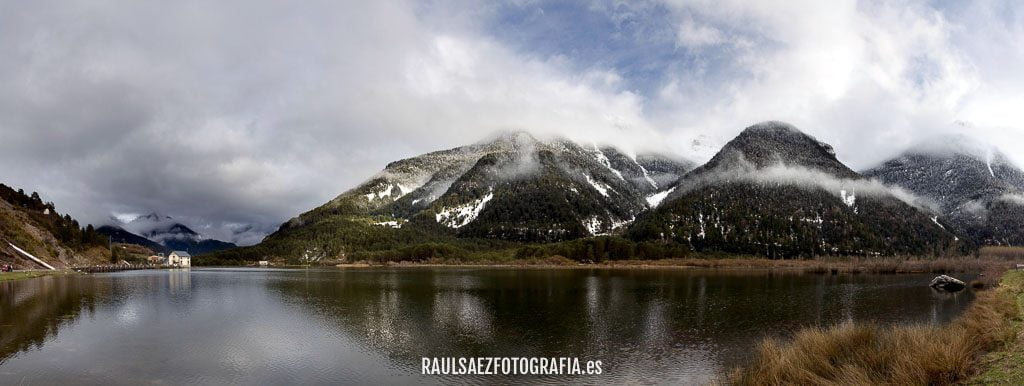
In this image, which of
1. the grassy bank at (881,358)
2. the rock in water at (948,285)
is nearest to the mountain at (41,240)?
the grassy bank at (881,358)

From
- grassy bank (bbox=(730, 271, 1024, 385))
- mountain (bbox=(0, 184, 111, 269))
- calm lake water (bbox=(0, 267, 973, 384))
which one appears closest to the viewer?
grassy bank (bbox=(730, 271, 1024, 385))

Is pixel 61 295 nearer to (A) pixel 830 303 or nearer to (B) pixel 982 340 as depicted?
(B) pixel 982 340

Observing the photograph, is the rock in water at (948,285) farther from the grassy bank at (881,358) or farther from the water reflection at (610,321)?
the grassy bank at (881,358)

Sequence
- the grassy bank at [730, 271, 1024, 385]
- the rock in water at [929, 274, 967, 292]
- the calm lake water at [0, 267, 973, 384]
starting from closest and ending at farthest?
the grassy bank at [730, 271, 1024, 385] → the calm lake water at [0, 267, 973, 384] → the rock in water at [929, 274, 967, 292]

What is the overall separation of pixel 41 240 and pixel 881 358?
20705 cm

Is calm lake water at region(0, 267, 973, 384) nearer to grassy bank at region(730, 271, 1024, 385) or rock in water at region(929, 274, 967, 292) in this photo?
grassy bank at region(730, 271, 1024, 385)

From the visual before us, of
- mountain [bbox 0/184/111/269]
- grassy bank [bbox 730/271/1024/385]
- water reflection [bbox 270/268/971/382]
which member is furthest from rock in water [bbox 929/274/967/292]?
mountain [bbox 0/184/111/269]

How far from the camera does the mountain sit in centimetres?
12825

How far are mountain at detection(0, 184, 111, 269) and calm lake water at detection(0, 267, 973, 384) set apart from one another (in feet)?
272

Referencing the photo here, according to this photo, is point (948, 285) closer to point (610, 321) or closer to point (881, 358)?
point (610, 321)

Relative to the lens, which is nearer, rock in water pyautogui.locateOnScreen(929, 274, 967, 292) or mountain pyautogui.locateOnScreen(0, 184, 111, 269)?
rock in water pyautogui.locateOnScreen(929, 274, 967, 292)

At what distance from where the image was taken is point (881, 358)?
20344mm

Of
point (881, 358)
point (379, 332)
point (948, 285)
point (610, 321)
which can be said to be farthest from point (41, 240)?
point (948, 285)

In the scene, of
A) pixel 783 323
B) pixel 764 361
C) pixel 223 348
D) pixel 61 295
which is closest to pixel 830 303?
pixel 783 323
